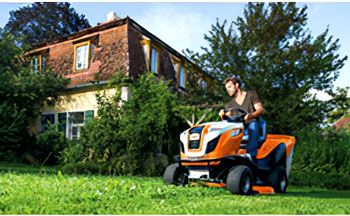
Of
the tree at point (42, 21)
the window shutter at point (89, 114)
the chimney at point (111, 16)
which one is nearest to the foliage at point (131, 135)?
the window shutter at point (89, 114)

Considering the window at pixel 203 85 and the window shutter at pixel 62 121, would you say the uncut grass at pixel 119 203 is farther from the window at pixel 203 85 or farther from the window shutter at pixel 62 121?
the window shutter at pixel 62 121

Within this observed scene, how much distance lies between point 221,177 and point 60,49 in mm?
15754

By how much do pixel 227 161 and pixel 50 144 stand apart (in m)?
12.2

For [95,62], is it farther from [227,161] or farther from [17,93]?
[227,161]

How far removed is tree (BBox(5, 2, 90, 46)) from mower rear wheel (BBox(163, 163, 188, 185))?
2273cm

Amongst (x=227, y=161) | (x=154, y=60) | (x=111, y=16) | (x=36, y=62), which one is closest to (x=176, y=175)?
(x=227, y=161)

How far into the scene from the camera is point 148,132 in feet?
45.2

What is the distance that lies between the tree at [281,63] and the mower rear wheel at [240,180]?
228 inches

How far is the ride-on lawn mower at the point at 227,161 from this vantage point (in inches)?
239

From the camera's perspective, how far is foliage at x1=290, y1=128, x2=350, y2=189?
447 inches

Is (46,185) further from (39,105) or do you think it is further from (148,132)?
(39,105)

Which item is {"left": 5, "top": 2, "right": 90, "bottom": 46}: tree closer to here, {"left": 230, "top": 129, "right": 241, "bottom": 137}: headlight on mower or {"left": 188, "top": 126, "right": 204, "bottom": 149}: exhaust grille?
{"left": 188, "top": 126, "right": 204, "bottom": 149}: exhaust grille

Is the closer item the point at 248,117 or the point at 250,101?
the point at 248,117

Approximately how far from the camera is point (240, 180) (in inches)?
230
